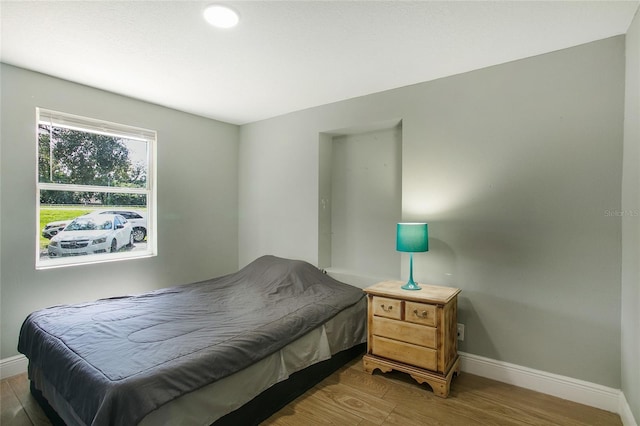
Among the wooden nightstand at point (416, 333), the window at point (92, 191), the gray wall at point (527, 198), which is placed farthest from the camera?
the window at point (92, 191)

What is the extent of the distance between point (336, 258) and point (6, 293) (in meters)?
2.89

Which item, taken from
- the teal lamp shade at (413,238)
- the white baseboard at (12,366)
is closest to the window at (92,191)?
the white baseboard at (12,366)

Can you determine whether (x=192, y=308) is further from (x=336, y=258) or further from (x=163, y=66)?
(x=163, y=66)

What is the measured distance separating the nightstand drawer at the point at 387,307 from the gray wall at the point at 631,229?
129 cm

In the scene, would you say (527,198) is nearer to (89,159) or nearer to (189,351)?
(189,351)

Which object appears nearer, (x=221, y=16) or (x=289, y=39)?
(x=221, y=16)

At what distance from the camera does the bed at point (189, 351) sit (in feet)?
4.48

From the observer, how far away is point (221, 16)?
1780 millimetres

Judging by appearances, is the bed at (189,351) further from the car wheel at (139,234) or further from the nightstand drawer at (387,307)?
the car wheel at (139,234)

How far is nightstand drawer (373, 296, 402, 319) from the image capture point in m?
2.28

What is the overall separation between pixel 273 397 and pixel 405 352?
0.99m

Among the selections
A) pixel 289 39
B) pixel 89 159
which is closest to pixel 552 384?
pixel 289 39

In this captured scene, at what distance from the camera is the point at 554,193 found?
2.13 meters

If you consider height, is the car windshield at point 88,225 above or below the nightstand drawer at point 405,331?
above
